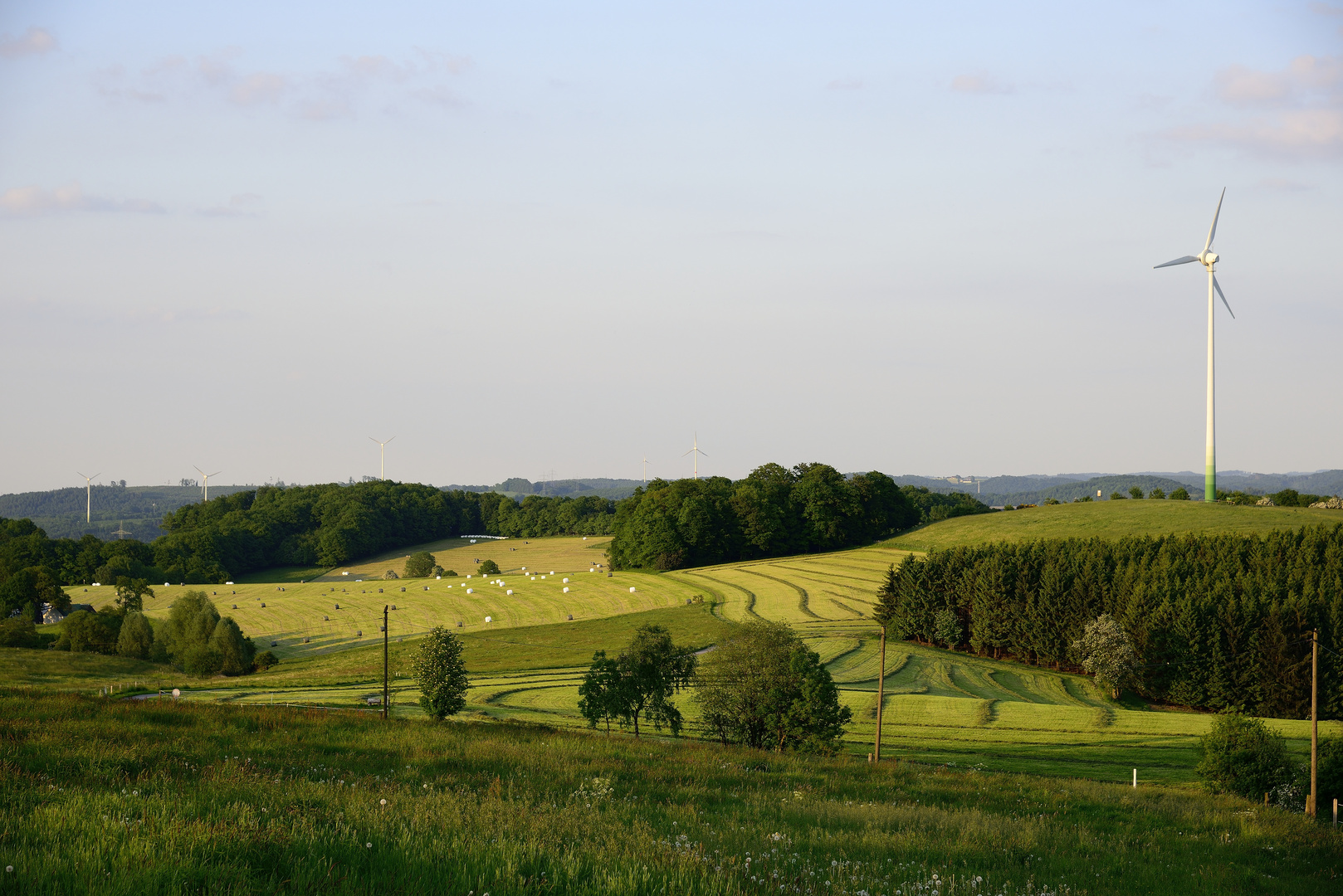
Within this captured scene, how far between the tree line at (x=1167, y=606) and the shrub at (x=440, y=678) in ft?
189

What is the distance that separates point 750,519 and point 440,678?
95453 mm

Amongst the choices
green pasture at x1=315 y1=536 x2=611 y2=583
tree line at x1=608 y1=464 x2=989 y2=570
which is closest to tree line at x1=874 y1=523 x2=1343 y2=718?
tree line at x1=608 y1=464 x2=989 y2=570

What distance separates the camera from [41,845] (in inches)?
309

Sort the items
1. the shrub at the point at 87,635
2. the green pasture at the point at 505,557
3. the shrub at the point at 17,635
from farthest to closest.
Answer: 1. the green pasture at the point at 505,557
2. the shrub at the point at 87,635
3. the shrub at the point at 17,635

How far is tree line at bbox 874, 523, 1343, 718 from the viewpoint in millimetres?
71062

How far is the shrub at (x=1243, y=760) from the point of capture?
3900 cm

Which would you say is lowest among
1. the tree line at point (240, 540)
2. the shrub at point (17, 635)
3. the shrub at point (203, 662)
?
the shrub at point (203, 662)

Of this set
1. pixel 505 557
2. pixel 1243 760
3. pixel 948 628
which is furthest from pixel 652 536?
pixel 1243 760

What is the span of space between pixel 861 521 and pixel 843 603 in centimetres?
4760

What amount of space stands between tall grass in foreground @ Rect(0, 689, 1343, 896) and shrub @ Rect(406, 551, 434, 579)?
125 m

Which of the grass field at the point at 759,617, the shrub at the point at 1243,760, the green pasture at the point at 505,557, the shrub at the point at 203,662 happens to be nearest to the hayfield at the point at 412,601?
the grass field at the point at 759,617

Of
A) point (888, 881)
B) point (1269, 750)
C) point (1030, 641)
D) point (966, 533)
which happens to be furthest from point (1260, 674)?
point (888, 881)

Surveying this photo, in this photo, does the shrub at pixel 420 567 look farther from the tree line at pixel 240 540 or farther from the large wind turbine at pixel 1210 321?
the large wind turbine at pixel 1210 321

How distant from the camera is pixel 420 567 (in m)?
149
